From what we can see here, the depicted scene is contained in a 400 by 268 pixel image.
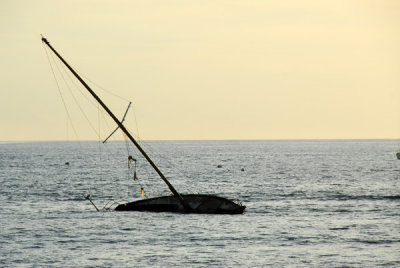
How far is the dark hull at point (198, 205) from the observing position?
61.6 metres

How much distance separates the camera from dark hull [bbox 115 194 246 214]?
61.6m

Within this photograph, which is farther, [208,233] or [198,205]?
[198,205]

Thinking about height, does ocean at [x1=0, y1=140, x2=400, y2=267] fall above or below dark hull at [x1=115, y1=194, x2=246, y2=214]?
below

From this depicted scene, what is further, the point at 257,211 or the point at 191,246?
the point at 257,211

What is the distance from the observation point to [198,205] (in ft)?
202

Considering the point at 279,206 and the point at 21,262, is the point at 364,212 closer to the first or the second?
the point at 279,206

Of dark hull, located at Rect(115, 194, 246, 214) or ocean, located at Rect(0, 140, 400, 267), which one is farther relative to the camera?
dark hull, located at Rect(115, 194, 246, 214)

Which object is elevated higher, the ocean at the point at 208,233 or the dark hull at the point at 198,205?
the dark hull at the point at 198,205

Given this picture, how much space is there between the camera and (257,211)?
6756 centimetres

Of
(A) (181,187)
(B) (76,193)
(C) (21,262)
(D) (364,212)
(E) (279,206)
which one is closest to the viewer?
(C) (21,262)

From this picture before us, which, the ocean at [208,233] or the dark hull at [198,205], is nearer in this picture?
the ocean at [208,233]

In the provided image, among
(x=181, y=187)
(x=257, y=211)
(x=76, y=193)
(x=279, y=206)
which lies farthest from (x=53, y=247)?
(x=181, y=187)

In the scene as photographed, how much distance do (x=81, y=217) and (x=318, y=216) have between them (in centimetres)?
2364

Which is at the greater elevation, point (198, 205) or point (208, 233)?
point (198, 205)
